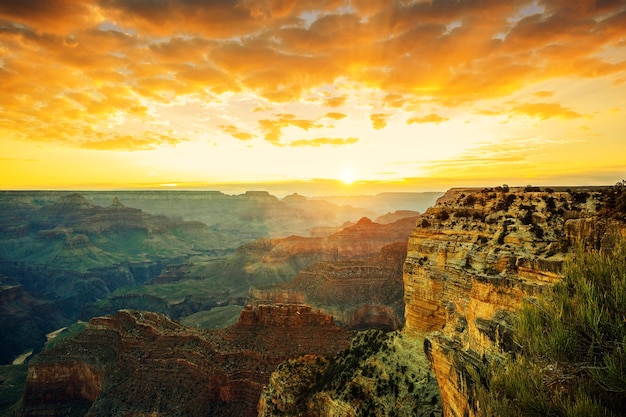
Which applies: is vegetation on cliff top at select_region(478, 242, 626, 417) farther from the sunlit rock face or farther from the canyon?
the sunlit rock face

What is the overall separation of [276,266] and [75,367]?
7612 centimetres

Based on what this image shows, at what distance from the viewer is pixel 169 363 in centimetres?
3850

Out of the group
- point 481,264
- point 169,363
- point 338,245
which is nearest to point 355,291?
point 169,363

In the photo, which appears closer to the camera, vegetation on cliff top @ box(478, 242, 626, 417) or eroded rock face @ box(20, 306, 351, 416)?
vegetation on cliff top @ box(478, 242, 626, 417)

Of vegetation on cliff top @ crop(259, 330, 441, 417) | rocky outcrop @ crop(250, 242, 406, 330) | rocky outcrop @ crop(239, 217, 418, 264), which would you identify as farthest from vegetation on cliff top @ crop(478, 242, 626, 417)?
rocky outcrop @ crop(239, 217, 418, 264)

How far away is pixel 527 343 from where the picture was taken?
11031mm

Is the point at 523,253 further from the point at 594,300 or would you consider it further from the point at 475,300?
the point at 594,300

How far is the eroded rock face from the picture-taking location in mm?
36562

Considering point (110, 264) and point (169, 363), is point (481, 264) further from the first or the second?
point (110, 264)

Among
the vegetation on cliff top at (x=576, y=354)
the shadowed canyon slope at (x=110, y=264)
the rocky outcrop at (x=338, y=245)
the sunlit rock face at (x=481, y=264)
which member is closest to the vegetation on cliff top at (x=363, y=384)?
the sunlit rock face at (x=481, y=264)

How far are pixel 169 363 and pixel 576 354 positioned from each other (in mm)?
39389

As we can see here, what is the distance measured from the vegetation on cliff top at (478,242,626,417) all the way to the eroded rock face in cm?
3152

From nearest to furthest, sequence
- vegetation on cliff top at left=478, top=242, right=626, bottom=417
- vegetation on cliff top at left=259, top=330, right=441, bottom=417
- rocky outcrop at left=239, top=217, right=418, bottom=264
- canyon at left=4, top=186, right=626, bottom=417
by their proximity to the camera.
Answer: vegetation on cliff top at left=478, top=242, right=626, bottom=417 → canyon at left=4, top=186, right=626, bottom=417 → vegetation on cliff top at left=259, top=330, right=441, bottom=417 → rocky outcrop at left=239, top=217, right=418, bottom=264

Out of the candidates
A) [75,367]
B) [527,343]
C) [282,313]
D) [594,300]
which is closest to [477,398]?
[527,343]
